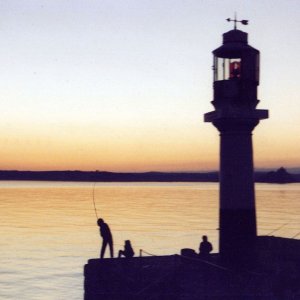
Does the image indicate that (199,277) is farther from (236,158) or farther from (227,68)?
(227,68)

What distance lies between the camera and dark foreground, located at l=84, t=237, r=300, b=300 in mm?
15312

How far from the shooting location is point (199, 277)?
16.8m

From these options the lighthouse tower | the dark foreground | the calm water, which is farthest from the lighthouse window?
the calm water

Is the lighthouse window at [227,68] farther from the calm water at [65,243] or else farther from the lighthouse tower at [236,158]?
the calm water at [65,243]

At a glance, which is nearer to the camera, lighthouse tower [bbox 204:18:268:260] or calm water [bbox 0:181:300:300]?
lighthouse tower [bbox 204:18:268:260]

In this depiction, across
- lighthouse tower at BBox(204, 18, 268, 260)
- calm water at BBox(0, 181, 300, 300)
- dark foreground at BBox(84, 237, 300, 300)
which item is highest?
lighthouse tower at BBox(204, 18, 268, 260)

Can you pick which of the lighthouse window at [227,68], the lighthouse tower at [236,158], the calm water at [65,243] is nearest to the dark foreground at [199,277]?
the lighthouse tower at [236,158]

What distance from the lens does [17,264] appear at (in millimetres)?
47688

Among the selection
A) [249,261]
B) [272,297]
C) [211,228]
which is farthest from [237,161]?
[211,228]

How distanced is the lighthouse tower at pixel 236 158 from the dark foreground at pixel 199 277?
878 mm

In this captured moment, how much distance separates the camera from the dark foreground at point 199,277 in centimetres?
1531

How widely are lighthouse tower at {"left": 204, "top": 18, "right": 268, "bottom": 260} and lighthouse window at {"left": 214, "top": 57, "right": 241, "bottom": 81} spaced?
217mm

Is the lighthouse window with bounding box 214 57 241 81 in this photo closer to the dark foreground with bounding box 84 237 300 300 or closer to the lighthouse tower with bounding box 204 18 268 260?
the lighthouse tower with bounding box 204 18 268 260

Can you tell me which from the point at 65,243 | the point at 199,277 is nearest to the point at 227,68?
the point at 199,277
